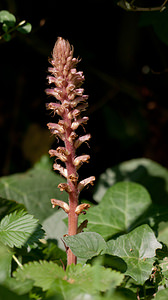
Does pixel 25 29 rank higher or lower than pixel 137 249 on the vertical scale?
higher

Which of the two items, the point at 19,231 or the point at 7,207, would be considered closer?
the point at 19,231

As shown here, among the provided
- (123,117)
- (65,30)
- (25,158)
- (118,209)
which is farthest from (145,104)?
(118,209)

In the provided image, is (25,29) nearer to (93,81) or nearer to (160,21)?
(160,21)

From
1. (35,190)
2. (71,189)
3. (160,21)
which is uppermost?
(160,21)

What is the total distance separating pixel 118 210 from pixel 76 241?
2.25ft

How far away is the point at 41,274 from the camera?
99 centimetres

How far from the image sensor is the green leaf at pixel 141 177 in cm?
252

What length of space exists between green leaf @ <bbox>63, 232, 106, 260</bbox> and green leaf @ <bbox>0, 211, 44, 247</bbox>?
16 centimetres

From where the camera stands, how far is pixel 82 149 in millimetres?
3215

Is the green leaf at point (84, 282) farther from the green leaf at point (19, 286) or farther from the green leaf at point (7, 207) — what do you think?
the green leaf at point (7, 207)

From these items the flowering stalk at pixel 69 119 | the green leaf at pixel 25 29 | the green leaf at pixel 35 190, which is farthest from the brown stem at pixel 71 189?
the green leaf at pixel 35 190

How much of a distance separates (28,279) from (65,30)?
2.95 m

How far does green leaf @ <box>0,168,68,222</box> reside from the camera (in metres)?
2.28

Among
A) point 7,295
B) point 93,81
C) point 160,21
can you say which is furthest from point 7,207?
point 93,81
